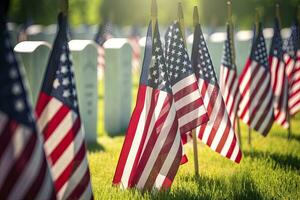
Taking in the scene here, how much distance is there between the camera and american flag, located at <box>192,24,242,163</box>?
6.89m

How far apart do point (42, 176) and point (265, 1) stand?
37.8 metres

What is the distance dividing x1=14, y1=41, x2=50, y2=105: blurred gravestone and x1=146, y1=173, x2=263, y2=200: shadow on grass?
3.20 metres

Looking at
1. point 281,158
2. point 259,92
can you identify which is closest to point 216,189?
point 281,158

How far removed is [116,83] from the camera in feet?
36.2

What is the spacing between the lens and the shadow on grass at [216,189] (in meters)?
6.08

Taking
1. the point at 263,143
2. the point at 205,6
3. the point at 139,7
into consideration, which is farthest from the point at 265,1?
the point at 263,143

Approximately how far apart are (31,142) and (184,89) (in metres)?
2.87

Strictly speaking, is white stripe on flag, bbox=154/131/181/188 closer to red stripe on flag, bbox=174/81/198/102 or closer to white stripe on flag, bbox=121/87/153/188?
white stripe on flag, bbox=121/87/153/188

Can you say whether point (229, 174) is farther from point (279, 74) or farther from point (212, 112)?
point (279, 74)

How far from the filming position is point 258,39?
29.7 ft

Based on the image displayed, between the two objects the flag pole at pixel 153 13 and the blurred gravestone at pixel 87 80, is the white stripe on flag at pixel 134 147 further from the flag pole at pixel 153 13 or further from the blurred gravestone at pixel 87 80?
the blurred gravestone at pixel 87 80

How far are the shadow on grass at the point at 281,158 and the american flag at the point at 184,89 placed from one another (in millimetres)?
2035

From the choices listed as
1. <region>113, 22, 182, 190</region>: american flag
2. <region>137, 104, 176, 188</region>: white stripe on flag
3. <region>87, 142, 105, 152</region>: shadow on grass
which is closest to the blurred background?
<region>87, 142, 105, 152</region>: shadow on grass

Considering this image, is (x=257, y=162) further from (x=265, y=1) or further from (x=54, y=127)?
(x=265, y=1)
